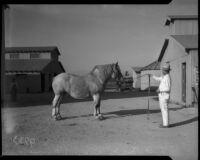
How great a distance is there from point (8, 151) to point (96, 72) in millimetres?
3974

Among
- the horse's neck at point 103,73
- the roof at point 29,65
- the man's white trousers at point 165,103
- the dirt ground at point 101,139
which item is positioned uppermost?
the roof at point 29,65

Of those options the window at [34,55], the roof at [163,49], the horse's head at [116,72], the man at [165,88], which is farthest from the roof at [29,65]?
the man at [165,88]

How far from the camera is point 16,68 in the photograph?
19.0 metres

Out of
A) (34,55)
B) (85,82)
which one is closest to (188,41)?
(85,82)

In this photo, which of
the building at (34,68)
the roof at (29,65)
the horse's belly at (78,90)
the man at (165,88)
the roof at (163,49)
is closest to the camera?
the man at (165,88)

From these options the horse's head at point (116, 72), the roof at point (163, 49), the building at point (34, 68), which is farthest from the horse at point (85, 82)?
the building at point (34, 68)

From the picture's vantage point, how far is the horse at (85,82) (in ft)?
22.9

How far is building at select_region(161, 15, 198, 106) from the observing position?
33.4 feet

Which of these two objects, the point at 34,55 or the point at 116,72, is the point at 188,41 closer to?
the point at 116,72

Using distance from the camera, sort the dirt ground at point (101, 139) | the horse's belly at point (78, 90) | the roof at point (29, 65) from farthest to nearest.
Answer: the roof at point (29, 65)
the horse's belly at point (78, 90)
the dirt ground at point (101, 139)

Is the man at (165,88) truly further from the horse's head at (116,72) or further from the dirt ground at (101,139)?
the horse's head at (116,72)

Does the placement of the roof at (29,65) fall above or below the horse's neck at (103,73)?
above

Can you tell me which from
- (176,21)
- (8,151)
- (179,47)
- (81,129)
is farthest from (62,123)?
(176,21)

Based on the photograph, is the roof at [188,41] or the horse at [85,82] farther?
the roof at [188,41]
